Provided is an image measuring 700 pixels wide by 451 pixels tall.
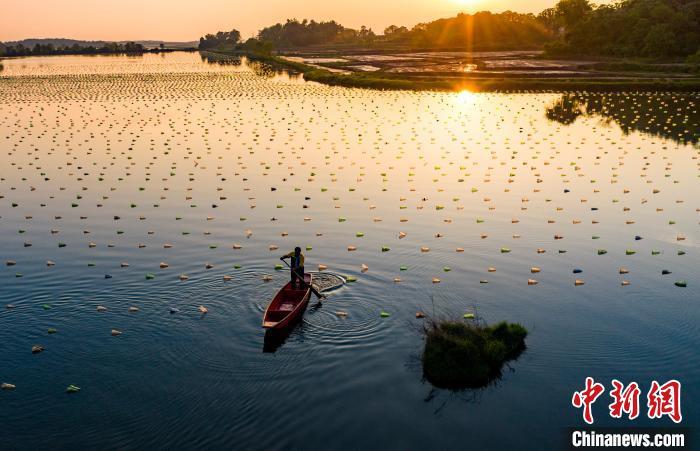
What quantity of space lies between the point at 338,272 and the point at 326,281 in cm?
101

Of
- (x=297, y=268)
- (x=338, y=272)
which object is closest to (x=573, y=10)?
(x=338, y=272)

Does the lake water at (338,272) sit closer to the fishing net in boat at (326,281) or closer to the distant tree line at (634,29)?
the fishing net in boat at (326,281)

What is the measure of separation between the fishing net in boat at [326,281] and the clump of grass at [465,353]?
220 inches

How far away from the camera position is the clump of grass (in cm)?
1841

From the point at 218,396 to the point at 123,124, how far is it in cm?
5362

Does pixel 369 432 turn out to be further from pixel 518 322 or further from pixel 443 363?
pixel 518 322

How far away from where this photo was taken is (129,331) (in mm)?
21109

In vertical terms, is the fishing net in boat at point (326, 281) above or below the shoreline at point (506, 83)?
below

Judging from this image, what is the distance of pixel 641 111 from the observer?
229 feet

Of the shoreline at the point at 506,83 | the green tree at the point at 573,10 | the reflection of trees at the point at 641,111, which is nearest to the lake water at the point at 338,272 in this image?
the reflection of trees at the point at 641,111

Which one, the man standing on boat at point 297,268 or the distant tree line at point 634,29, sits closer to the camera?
the man standing on boat at point 297,268

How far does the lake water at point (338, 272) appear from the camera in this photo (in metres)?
17.0

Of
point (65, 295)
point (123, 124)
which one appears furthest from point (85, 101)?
point (65, 295)

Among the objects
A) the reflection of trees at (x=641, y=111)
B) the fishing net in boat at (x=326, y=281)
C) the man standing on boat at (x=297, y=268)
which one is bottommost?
the fishing net in boat at (x=326, y=281)
